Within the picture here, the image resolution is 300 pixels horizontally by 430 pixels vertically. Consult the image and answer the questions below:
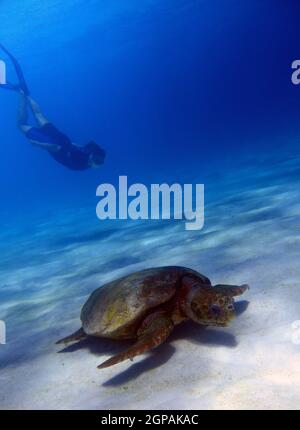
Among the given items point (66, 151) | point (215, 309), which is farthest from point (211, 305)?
point (66, 151)

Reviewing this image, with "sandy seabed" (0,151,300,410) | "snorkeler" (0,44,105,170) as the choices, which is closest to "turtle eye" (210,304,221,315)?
"sandy seabed" (0,151,300,410)

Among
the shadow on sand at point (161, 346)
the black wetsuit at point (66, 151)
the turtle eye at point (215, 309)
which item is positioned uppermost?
the black wetsuit at point (66, 151)

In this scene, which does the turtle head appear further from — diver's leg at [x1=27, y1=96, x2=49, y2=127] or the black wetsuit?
diver's leg at [x1=27, y1=96, x2=49, y2=127]

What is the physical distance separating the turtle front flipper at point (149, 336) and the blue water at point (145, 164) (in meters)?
0.59

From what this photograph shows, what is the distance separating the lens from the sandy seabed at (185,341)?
279cm

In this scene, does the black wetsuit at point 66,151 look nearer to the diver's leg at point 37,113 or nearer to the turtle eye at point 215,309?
the diver's leg at point 37,113

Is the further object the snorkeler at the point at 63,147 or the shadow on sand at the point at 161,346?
the snorkeler at the point at 63,147

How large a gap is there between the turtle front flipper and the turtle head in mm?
257

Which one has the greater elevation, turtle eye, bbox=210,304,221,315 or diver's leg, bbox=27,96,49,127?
diver's leg, bbox=27,96,49,127

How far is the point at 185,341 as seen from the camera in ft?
11.6

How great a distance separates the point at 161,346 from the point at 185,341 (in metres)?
0.23

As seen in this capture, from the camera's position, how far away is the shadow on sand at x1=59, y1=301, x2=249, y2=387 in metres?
3.26

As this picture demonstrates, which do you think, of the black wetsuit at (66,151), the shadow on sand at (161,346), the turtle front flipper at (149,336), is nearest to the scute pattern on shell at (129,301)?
the turtle front flipper at (149,336)

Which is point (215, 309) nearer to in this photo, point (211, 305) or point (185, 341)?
point (211, 305)
